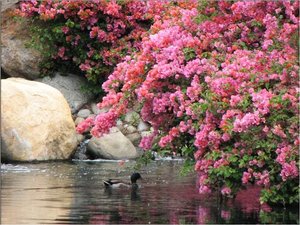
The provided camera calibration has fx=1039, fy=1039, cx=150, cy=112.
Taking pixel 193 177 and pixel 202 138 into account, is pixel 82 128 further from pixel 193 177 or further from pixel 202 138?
pixel 193 177

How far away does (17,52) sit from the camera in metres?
24.6

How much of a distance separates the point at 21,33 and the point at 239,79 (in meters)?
12.6

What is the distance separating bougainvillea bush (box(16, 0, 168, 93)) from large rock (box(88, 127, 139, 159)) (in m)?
3.31

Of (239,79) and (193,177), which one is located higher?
(239,79)

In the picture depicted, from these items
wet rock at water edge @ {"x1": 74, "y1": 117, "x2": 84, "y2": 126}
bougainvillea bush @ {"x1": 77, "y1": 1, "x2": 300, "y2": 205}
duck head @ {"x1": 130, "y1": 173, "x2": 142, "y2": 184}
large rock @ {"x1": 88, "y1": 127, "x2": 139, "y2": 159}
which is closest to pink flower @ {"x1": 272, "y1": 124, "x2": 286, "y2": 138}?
bougainvillea bush @ {"x1": 77, "y1": 1, "x2": 300, "y2": 205}

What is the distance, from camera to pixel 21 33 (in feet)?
81.1

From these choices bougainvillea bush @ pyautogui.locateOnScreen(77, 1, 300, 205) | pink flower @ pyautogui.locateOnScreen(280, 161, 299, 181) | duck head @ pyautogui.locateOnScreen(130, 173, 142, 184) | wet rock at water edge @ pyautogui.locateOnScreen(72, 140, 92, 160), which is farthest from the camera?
wet rock at water edge @ pyautogui.locateOnScreen(72, 140, 92, 160)

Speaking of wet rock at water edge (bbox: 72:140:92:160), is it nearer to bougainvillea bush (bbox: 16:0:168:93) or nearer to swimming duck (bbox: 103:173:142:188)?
bougainvillea bush (bbox: 16:0:168:93)

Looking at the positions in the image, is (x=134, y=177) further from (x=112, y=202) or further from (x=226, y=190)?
(x=226, y=190)

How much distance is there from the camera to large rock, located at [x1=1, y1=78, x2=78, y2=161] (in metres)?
20.5

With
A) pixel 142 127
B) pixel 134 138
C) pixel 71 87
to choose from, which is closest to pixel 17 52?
pixel 71 87

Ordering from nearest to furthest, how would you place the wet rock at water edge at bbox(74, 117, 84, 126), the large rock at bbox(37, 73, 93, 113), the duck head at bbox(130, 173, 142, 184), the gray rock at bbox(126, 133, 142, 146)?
the duck head at bbox(130, 173, 142, 184) < the gray rock at bbox(126, 133, 142, 146) < the wet rock at water edge at bbox(74, 117, 84, 126) < the large rock at bbox(37, 73, 93, 113)

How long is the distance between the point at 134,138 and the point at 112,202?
8.09 m

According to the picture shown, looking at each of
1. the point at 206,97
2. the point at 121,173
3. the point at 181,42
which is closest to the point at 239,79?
the point at 206,97
